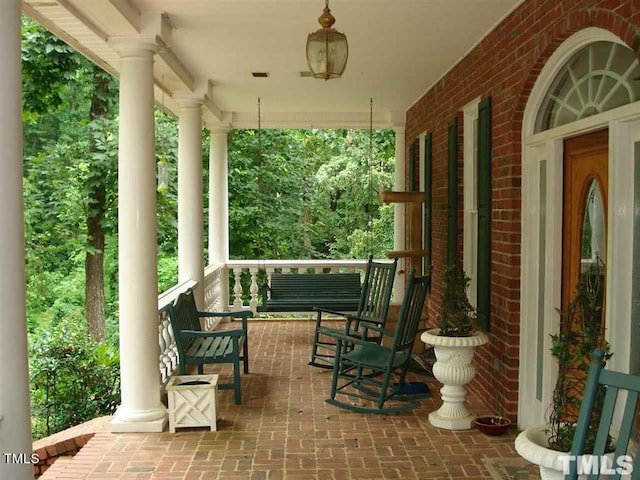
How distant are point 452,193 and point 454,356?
2297 mm

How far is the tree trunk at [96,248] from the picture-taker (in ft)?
42.0

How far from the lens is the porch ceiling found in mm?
4703

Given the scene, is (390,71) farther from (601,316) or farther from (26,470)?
(26,470)

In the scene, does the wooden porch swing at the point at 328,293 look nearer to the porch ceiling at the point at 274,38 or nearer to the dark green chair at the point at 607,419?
the porch ceiling at the point at 274,38

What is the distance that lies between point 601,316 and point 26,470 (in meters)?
3.00

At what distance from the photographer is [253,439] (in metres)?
4.85

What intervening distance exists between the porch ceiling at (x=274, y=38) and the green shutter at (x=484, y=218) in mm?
751

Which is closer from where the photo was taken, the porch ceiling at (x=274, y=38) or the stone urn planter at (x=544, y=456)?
the stone urn planter at (x=544, y=456)

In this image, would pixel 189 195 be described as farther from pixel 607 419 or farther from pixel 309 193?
pixel 309 193

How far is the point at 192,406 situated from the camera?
502cm

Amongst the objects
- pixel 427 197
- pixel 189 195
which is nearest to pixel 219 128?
pixel 189 195

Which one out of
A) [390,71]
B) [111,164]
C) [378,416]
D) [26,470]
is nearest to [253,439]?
[378,416]

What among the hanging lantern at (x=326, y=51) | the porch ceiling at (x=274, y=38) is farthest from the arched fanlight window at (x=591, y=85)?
the hanging lantern at (x=326, y=51)

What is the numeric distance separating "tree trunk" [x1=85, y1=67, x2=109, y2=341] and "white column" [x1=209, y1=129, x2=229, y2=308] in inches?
120
